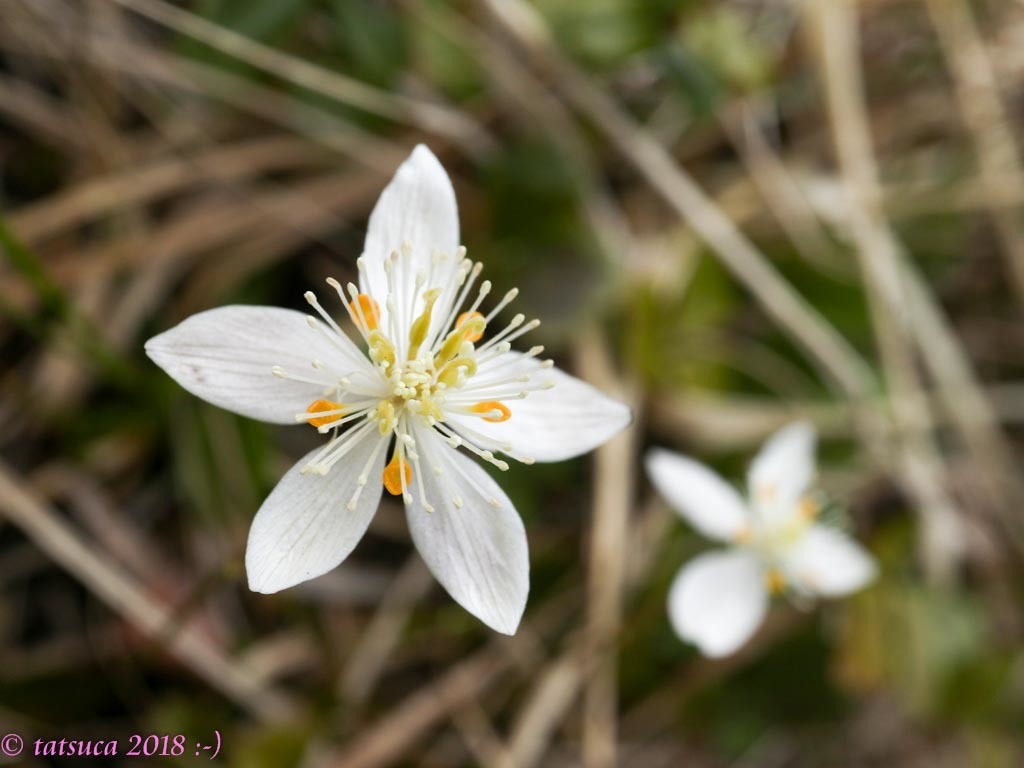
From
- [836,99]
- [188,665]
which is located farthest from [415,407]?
[836,99]

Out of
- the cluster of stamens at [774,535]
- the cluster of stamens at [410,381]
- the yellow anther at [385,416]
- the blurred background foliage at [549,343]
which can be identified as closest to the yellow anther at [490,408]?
the cluster of stamens at [410,381]

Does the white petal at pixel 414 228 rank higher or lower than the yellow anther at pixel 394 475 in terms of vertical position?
higher

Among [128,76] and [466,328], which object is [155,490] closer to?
[128,76]

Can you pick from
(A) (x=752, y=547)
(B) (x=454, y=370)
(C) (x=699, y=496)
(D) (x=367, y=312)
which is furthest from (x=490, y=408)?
(A) (x=752, y=547)

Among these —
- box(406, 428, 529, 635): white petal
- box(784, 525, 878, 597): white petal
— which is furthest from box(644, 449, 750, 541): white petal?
box(406, 428, 529, 635): white petal

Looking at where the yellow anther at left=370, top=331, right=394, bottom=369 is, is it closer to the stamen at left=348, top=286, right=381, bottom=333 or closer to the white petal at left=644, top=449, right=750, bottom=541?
the stamen at left=348, top=286, right=381, bottom=333

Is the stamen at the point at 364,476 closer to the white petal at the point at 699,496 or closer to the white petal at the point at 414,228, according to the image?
the white petal at the point at 414,228

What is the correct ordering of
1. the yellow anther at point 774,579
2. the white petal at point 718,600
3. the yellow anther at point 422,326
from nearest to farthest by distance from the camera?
the yellow anther at point 422,326 → the white petal at point 718,600 → the yellow anther at point 774,579
